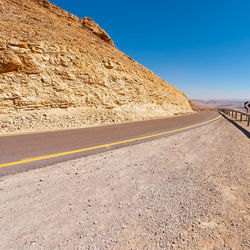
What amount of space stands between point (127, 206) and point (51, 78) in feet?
42.4

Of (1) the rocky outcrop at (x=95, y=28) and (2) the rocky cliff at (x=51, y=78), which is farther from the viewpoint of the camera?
(1) the rocky outcrop at (x=95, y=28)

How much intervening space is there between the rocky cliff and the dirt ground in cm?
732

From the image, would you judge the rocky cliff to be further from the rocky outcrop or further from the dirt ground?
the dirt ground

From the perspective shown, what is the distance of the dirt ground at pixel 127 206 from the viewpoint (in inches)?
61.6

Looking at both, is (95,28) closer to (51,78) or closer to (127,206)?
(51,78)

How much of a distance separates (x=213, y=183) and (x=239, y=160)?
1.80 meters

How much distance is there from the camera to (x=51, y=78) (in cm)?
1211

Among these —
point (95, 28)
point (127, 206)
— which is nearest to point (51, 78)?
point (127, 206)

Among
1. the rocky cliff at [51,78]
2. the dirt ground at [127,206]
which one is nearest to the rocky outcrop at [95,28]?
the rocky cliff at [51,78]

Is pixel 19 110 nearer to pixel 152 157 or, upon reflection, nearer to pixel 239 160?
pixel 152 157

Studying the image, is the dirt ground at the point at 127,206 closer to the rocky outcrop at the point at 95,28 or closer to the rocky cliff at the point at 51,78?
the rocky cliff at the point at 51,78

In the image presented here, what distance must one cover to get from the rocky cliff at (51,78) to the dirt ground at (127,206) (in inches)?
288

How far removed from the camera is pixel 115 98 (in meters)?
16.8

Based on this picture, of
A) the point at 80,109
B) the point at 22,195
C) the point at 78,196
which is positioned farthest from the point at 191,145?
the point at 80,109
